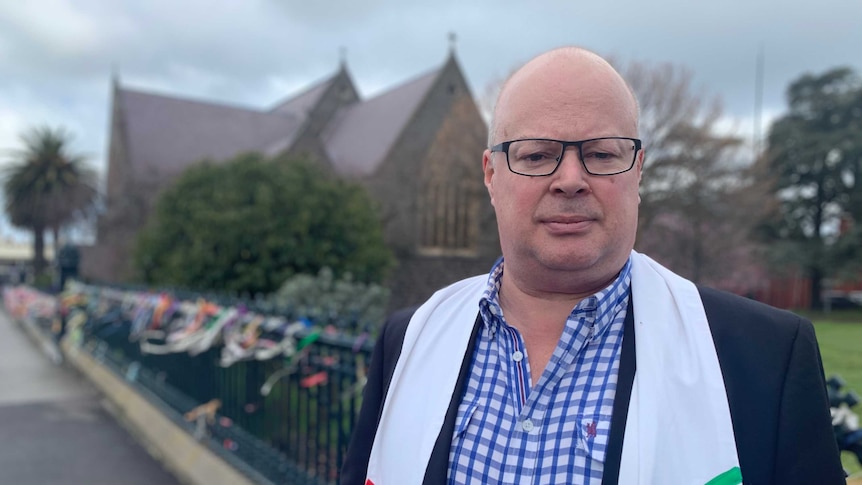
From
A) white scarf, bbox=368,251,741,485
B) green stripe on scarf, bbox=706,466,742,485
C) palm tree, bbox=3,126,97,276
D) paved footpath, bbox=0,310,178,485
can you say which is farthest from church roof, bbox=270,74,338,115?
green stripe on scarf, bbox=706,466,742,485

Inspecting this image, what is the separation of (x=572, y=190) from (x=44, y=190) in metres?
44.2

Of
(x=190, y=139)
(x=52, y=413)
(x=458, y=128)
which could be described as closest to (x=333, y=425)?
(x=52, y=413)

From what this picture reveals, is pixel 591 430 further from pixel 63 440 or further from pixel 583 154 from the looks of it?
pixel 63 440

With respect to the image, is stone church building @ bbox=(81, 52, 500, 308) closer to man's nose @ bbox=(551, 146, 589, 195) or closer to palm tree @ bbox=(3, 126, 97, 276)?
palm tree @ bbox=(3, 126, 97, 276)

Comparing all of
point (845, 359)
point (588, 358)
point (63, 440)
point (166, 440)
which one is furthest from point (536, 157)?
point (63, 440)

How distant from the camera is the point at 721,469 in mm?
1212

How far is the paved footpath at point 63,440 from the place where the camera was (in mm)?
5254

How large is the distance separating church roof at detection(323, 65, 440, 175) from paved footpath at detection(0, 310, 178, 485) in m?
17.4

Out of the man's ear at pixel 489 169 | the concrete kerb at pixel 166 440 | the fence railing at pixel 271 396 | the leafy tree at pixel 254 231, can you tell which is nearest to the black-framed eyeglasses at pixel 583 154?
the man's ear at pixel 489 169

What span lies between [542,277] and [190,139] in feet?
123

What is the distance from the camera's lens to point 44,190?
38.8m

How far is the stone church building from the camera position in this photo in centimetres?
2158

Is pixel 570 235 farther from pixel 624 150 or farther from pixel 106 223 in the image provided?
pixel 106 223

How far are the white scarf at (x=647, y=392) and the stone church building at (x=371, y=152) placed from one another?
537 inches
